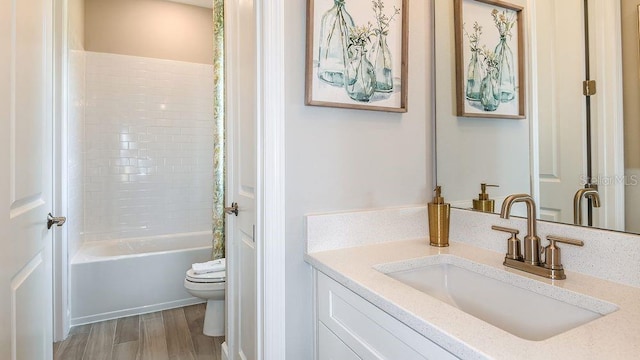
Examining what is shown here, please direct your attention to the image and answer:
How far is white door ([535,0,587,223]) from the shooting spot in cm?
93

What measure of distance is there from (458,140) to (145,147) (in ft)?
9.50

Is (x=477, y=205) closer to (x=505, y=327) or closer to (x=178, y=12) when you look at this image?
(x=505, y=327)

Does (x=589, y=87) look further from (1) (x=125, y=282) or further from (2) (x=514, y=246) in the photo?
(1) (x=125, y=282)

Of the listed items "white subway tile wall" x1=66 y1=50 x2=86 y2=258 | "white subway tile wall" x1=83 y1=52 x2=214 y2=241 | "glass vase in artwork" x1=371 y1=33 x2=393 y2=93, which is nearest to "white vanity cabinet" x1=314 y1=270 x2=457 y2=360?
"glass vase in artwork" x1=371 y1=33 x2=393 y2=93

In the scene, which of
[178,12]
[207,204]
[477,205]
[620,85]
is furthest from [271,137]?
[178,12]

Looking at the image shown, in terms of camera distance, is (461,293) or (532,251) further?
(461,293)

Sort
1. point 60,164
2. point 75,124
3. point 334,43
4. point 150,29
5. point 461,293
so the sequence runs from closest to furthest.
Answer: point 461,293 < point 334,43 < point 60,164 < point 75,124 < point 150,29

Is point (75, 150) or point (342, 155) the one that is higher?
point (75, 150)

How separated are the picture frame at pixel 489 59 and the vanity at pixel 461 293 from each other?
0.43 meters

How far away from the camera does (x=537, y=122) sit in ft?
3.47

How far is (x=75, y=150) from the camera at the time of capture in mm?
2635

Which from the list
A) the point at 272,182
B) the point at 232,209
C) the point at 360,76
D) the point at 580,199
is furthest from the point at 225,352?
the point at 580,199

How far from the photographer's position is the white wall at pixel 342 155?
115cm

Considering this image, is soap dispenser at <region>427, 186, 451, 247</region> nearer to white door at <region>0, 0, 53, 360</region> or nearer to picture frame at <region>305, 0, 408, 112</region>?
picture frame at <region>305, 0, 408, 112</region>
